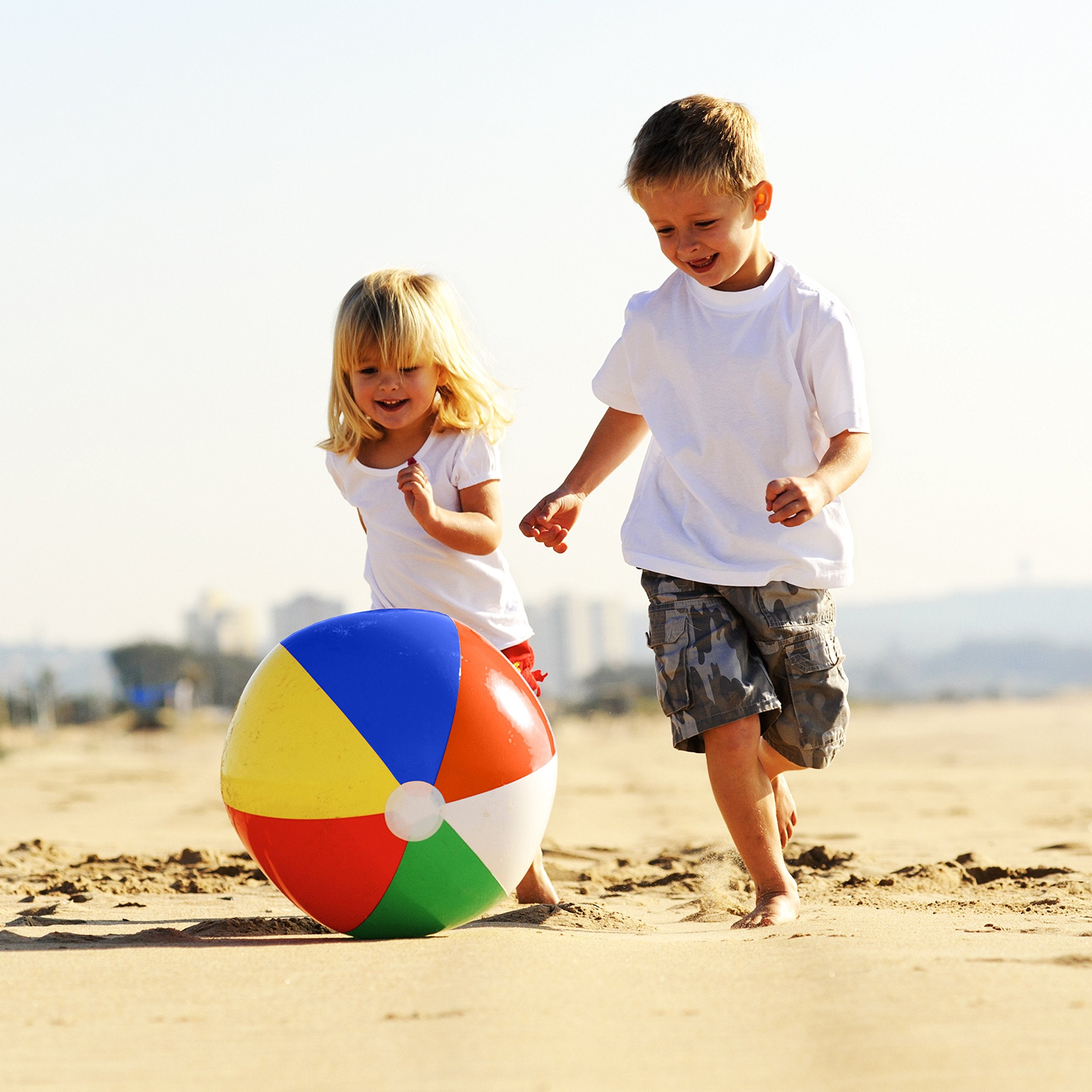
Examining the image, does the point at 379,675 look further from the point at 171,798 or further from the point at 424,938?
the point at 171,798

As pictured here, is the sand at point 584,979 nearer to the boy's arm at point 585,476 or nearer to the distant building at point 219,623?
the boy's arm at point 585,476

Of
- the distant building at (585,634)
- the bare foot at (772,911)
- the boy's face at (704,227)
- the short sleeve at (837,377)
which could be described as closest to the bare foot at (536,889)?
the bare foot at (772,911)

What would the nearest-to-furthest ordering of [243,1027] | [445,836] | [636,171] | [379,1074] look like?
[379,1074] → [243,1027] → [445,836] → [636,171]

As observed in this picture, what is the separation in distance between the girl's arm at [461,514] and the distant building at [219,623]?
69919mm

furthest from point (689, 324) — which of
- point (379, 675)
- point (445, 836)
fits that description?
point (445, 836)

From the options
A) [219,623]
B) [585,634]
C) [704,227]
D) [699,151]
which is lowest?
[585,634]

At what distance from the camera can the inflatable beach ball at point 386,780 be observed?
2.99 meters

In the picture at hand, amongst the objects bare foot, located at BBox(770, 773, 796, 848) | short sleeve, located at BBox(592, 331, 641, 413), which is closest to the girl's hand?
short sleeve, located at BBox(592, 331, 641, 413)

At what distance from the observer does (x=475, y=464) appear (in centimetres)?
395

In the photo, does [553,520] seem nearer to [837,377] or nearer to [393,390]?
[393,390]

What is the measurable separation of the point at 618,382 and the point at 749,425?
1.58ft

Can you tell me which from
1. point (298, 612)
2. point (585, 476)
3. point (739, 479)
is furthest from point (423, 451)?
point (298, 612)

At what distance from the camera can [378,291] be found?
3947mm

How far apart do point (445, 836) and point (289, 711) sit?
1.56ft
